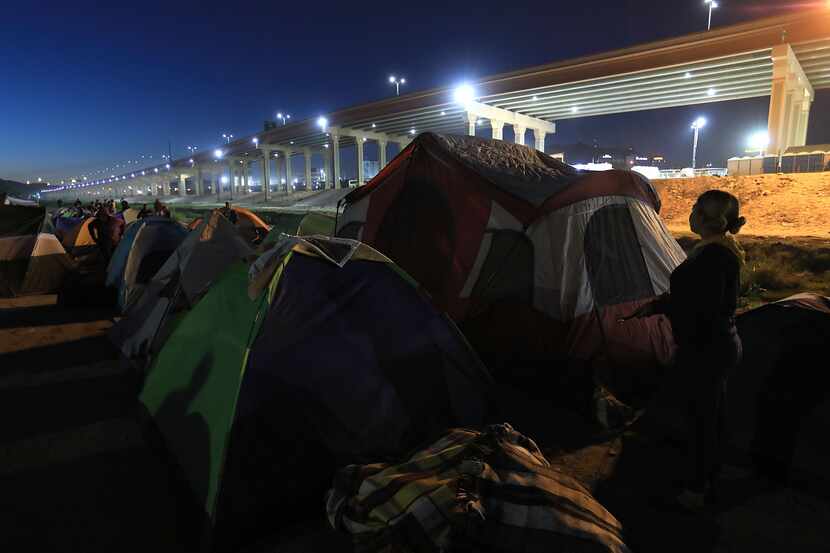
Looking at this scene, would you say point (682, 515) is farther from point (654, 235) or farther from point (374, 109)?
point (374, 109)

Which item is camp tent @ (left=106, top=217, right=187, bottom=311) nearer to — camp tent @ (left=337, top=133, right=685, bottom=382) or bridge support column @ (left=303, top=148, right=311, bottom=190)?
camp tent @ (left=337, top=133, right=685, bottom=382)

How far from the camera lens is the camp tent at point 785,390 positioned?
3426 millimetres

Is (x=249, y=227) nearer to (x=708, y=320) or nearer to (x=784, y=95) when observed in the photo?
(x=708, y=320)

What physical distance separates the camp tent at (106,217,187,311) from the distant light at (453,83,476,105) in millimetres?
34721

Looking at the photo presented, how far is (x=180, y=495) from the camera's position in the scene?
3.34 meters

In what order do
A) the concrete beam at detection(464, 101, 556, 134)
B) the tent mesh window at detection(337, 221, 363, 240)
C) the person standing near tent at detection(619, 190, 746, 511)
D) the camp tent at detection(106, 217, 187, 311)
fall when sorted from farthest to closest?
the concrete beam at detection(464, 101, 556, 134) → the camp tent at detection(106, 217, 187, 311) → the tent mesh window at detection(337, 221, 363, 240) → the person standing near tent at detection(619, 190, 746, 511)

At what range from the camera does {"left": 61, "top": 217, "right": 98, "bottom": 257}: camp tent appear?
38.8ft

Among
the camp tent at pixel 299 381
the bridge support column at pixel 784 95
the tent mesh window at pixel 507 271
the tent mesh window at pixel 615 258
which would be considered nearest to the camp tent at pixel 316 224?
the tent mesh window at pixel 507 271

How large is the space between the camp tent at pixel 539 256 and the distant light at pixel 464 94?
118ft

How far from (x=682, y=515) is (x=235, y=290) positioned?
3732 mm

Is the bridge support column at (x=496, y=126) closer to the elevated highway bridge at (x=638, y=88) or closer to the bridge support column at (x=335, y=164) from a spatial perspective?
the elevated highway bridge at (x=638, y=88)

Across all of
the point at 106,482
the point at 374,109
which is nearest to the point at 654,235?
the point at 106,482

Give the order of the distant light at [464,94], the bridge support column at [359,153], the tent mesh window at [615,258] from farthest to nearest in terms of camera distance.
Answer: the bridge support column at [359,153]
the distant light at [464,94]
the tent mesh window at [615,258]

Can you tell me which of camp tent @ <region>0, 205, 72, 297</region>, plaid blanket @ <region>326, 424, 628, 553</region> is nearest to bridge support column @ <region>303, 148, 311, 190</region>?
camp tent @ <region>0, 205, 72, 297</region>
